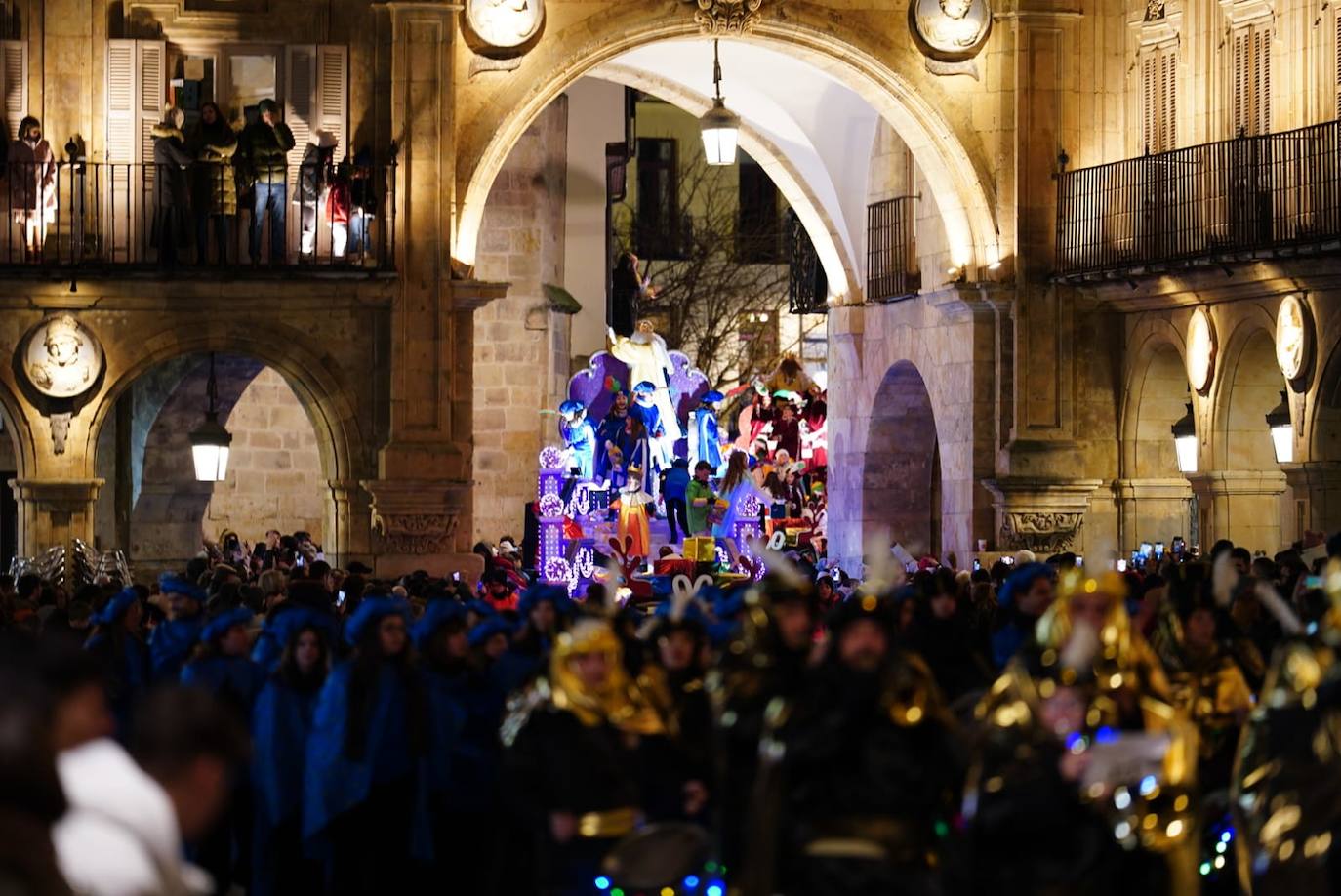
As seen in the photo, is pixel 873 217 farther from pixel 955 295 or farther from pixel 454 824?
pixel 454 824

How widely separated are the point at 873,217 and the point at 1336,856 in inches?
897

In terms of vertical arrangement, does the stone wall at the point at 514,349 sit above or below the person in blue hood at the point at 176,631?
above

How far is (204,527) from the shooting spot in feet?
108

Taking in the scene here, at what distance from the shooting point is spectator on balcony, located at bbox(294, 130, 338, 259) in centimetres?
2450

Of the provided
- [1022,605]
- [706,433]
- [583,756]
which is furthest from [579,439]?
[583,756]

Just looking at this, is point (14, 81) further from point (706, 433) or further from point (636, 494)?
point (706, 433)

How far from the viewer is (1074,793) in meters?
7.90

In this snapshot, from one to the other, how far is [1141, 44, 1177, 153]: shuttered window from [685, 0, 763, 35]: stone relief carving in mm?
3928

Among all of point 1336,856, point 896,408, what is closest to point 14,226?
point 896,408

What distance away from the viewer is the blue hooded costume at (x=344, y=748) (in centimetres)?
1132

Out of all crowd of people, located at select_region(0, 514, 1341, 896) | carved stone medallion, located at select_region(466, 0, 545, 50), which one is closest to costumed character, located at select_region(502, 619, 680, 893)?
crowd of people, located at select_region(0, 514, 1341, 896)

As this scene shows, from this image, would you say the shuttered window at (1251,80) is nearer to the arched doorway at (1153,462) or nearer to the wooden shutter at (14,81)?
the arched doorway at (1153,462)

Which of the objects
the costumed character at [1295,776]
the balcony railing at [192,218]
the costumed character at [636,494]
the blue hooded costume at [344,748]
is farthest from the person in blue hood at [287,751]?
the costumed character at [636,494]

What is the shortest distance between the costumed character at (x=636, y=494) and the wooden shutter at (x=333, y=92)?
676 centimetres
